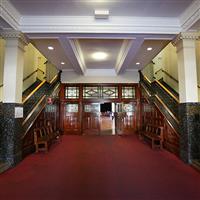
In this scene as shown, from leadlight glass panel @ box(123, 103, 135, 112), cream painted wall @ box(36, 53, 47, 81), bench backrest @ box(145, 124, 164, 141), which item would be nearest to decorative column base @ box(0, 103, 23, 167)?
bench backrest @ box(145, 124, 164, 141)

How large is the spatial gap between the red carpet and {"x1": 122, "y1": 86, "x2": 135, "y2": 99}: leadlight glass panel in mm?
4556

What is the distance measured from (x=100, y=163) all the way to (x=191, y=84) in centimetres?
289

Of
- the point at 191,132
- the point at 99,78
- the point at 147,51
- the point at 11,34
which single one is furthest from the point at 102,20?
the point at 99,78

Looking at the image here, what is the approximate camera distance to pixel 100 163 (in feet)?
13.8

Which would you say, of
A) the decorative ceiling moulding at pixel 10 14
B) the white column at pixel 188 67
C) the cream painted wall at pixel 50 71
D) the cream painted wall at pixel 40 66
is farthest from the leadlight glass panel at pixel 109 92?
the decorative ceiling moulding at pixel 10 14

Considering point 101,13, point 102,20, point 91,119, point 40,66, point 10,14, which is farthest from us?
point 40,66

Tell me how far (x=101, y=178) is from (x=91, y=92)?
20.3 ft

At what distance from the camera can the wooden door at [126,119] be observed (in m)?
8.91

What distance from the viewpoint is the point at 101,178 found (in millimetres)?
3322

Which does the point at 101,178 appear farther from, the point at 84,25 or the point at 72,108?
the point at 72,108

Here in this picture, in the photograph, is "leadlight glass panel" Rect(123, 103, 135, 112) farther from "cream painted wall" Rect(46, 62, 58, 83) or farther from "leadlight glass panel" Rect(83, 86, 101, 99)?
"cream painted wall" Rect(46, 62, 58, 83)

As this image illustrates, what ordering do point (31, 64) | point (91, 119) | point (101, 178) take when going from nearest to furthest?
→ point (101, 178) → point (91, 119) → point (31, 64)

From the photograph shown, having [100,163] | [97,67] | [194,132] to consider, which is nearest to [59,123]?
[97,67]

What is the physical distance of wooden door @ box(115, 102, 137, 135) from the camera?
891cm
